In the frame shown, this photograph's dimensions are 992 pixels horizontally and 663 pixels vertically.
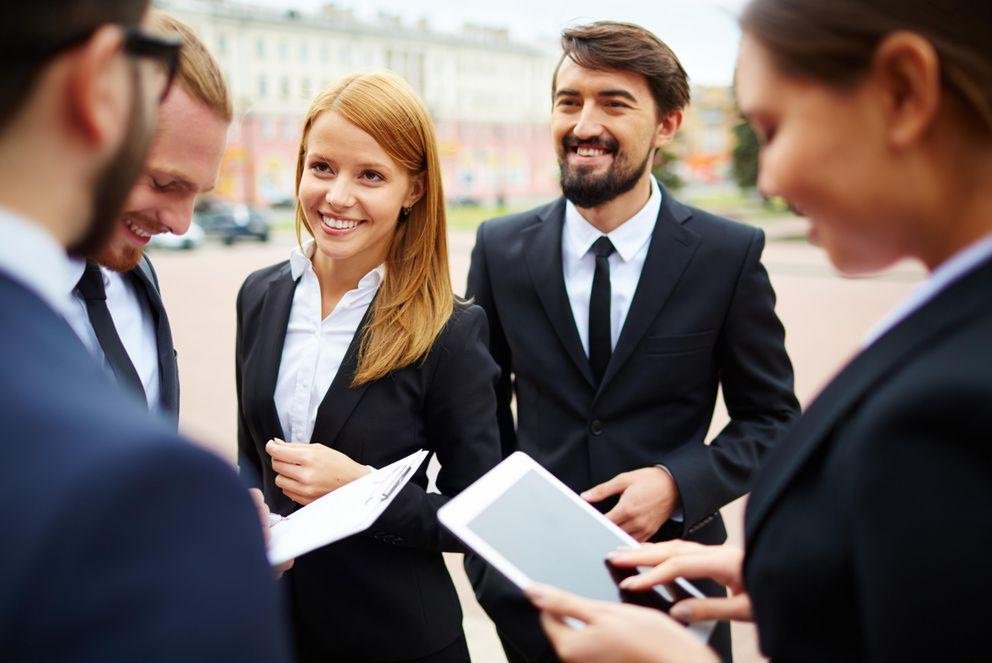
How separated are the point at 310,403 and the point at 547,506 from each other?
789 millimetres

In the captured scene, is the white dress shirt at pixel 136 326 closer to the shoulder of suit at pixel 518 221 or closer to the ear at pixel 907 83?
the shoulder of suit at pixel 518 221

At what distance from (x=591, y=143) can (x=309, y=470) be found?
52.2 inches

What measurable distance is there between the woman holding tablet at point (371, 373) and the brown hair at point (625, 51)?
2.01ft

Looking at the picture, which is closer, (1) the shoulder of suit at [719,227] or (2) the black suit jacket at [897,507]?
(2) the black suit jacket at [897,507]

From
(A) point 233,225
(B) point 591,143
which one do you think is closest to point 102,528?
(B) point 591,143

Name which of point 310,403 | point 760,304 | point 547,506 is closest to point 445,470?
point 310,403

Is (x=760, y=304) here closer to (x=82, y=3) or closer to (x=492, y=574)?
(x=492, y=574)

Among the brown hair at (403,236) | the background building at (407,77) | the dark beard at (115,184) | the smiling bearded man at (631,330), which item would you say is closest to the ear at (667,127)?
the smiling bearded man at (631,330)

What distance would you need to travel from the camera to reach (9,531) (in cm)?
59

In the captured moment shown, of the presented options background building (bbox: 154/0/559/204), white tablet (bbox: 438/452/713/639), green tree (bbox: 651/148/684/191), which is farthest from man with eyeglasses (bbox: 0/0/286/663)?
background building (bbox: 154/0/559/204)

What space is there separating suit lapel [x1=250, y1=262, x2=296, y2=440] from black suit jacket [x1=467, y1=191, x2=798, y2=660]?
0.70 metres

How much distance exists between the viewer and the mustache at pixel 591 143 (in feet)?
8.00

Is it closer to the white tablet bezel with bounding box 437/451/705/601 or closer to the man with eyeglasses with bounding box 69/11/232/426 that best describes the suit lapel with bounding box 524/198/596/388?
the white tablet bezel with bounding box 437/451/705/601

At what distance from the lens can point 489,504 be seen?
4.76 ft
